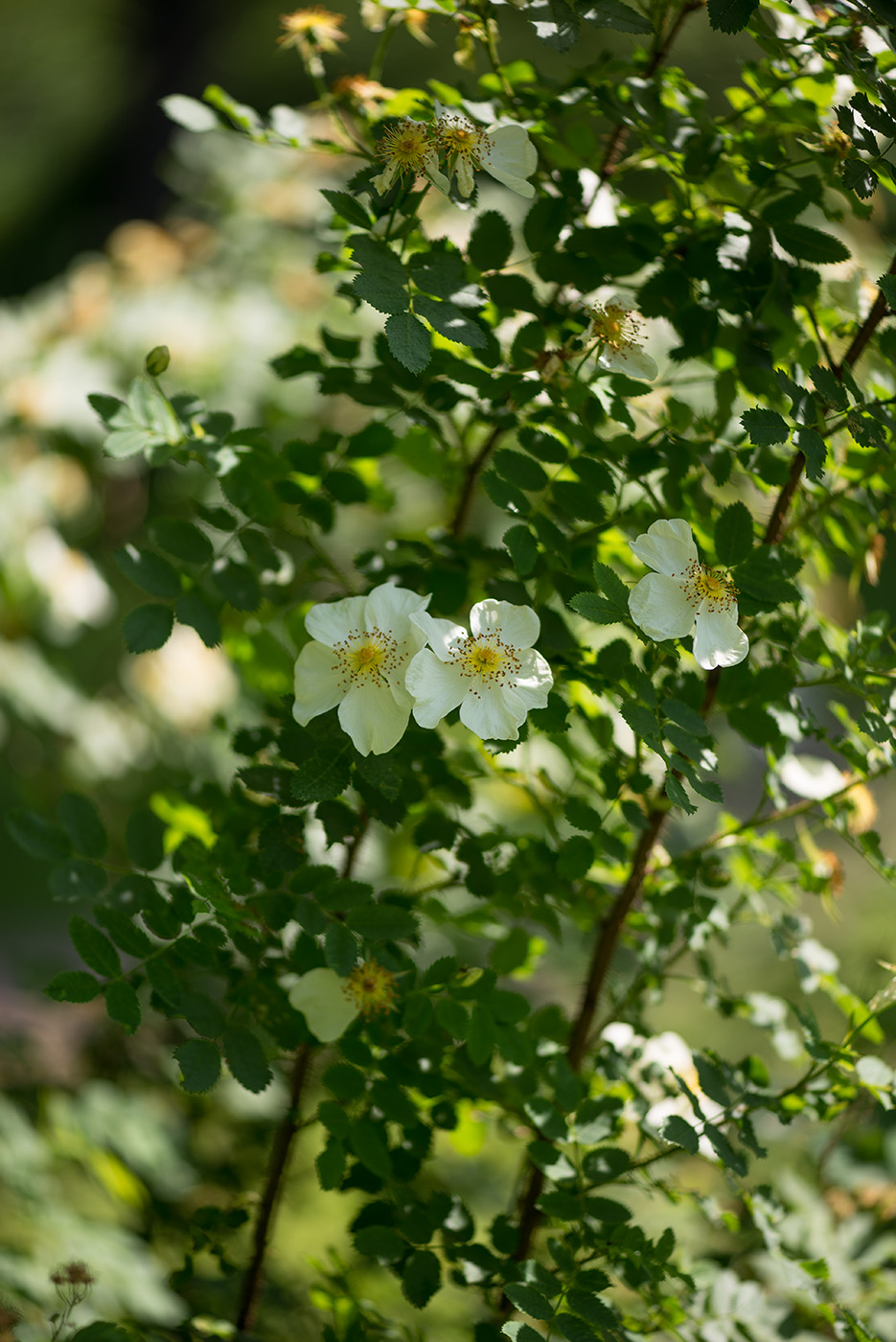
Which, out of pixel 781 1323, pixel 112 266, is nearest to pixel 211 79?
pixel 112 266

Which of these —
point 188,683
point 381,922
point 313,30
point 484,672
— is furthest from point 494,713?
point 188,683

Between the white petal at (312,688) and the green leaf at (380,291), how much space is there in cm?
14

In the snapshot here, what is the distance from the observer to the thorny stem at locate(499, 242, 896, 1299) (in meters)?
0.50

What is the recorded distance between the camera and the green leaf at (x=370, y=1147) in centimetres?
49

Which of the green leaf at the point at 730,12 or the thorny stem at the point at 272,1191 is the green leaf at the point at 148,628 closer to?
the thorny stem at the point at 272,1191

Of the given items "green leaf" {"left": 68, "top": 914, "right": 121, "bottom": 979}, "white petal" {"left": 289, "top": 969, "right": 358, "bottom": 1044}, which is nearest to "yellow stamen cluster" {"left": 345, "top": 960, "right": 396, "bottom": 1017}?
"white petal" {"left": 289, "top": 969, "right": 358, "bottom": 1044}

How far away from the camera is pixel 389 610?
0.45 m

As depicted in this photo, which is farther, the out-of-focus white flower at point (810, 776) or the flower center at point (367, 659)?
the out-of-focus white flower at point (810, 776)

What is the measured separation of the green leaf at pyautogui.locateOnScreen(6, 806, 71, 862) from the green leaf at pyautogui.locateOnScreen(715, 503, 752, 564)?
0.36 metres

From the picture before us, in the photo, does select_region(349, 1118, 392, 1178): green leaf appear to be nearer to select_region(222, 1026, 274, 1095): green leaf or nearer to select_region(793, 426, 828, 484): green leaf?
select_region(222, 1026, 274, 1095): green leaf

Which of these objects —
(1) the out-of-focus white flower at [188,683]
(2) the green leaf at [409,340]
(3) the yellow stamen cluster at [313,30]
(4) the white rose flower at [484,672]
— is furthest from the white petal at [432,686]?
(1) the out-of-focus white flower at [188,683]

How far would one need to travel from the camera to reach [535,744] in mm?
955

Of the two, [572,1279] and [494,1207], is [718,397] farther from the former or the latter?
[494,1207]

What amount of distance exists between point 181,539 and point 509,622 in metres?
0.20
